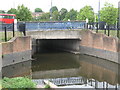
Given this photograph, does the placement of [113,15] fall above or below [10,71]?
above

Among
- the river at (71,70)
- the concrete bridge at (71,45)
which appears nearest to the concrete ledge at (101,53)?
the concrete bridge at (71,45)

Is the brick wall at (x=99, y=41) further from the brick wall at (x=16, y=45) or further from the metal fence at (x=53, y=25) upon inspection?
the brick wall at (x=16, y=45)

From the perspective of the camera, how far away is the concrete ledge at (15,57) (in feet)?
60.2

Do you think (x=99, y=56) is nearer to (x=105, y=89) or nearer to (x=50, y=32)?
(x=50, y=32)

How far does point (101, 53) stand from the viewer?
23047 mm

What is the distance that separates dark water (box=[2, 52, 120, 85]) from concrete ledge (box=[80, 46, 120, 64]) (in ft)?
1.69

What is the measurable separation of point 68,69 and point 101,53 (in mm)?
5437

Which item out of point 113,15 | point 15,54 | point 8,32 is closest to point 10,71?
point 15,54

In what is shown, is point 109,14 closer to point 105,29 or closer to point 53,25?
point 105,29

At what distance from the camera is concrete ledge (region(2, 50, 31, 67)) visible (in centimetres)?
1834

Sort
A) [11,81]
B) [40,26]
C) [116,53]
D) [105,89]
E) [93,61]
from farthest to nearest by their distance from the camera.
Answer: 1. [40,26]
2. [93,61]
3. [116,53]
4. [105,89]
5. [11,81]

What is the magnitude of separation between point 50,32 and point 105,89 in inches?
545

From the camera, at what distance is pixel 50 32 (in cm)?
2484

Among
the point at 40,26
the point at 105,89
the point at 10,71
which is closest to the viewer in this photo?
the point at 105,89
